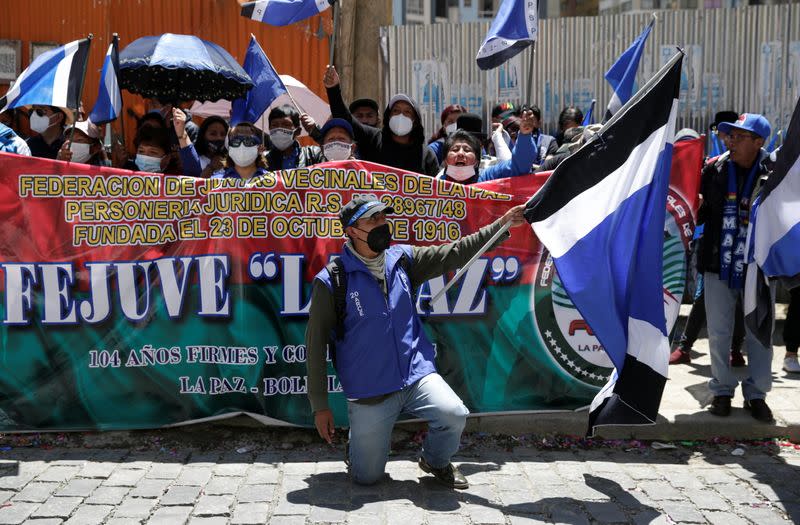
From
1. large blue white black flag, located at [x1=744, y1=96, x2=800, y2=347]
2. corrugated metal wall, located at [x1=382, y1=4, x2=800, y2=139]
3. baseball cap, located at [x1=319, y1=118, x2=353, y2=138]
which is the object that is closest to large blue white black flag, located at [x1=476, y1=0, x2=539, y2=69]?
baseball cap, located at [x1=319, y1=118, x2=353, y2=138]

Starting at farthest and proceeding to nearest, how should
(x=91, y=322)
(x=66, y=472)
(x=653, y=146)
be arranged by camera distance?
1. (x=91, y=322)
2. (x=66, y=472)
3. (x=653, y=146)

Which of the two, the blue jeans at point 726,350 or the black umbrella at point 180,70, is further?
the black umbrella at point 180,70

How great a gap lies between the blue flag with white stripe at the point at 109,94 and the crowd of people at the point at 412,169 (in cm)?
21

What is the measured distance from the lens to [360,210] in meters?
4.65

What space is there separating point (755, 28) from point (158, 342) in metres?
7.49

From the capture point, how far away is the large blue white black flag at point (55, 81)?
5605 mm

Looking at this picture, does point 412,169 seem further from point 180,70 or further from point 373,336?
point 180,70

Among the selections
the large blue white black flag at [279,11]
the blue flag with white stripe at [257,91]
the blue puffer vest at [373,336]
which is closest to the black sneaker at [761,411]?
the blue puffer vest at [373,336]

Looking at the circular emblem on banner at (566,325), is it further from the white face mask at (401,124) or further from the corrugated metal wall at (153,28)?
the corrugated metal wall at (153,28)

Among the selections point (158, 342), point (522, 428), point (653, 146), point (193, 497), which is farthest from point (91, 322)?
point (653, 146)

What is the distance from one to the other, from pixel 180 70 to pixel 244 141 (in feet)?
5.80

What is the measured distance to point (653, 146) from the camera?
460 centimetres

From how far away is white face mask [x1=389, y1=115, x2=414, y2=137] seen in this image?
251 inches

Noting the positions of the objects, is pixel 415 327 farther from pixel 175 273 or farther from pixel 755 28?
pixel 755 28
